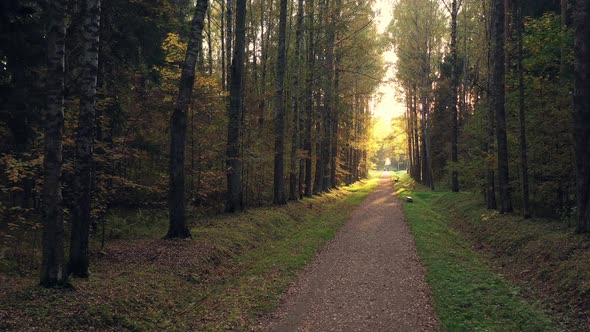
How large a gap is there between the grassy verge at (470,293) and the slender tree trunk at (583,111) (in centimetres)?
278

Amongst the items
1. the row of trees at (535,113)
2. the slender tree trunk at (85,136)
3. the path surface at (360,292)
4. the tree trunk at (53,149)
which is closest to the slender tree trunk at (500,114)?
the row of trees at (535,113)

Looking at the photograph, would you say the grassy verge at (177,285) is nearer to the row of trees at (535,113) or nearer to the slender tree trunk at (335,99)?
the row of trees at (535,113)

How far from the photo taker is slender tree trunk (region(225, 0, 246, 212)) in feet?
51.7

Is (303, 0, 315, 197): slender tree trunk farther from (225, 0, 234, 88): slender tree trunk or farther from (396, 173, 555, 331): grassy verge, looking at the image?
(396, 173, 555, 331): grassy verge

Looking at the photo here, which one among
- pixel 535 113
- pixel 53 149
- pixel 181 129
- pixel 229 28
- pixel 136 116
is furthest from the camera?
pixel 229 28

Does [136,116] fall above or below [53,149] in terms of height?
above

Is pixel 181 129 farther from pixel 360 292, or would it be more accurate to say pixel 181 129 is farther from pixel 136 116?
pixel 360 292

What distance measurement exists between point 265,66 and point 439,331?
2541 centimetres

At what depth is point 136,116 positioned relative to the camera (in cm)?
1541

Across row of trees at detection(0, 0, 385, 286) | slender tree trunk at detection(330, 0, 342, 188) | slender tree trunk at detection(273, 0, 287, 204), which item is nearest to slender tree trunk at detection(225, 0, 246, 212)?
row of trees at detection(0, 0, 385, 286)

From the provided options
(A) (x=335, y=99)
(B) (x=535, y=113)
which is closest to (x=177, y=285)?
(B) (x=535, y=113)

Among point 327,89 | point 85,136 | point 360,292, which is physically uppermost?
point 327,89

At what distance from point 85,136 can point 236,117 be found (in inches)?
352

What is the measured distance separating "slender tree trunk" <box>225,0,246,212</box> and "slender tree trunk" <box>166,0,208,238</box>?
4.06 metres
